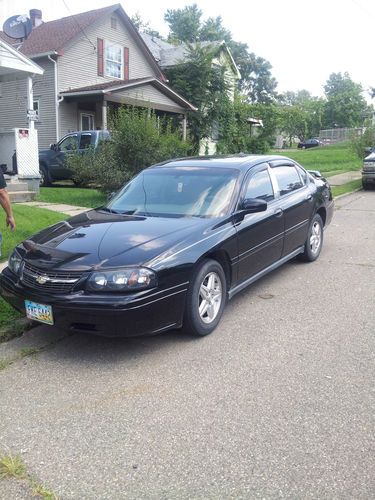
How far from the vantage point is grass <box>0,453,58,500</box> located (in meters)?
2.56

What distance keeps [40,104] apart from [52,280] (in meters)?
19.9

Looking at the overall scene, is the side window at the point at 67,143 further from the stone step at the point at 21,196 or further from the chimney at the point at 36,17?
the chimney at the point at 36,17

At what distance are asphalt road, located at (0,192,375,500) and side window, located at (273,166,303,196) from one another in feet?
5.84

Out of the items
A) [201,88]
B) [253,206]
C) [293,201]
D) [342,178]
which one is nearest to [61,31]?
[201,88]

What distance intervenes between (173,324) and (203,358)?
0.37 meters

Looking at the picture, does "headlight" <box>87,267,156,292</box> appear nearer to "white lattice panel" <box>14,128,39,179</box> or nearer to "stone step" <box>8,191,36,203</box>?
"stone step" <box>8,191,36,203</box>

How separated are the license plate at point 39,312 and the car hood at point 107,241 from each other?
32 centimetres

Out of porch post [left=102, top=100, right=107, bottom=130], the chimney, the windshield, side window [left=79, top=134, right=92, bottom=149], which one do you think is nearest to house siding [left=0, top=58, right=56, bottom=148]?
porch post [left=102, top=100, right=107, bottom=130]

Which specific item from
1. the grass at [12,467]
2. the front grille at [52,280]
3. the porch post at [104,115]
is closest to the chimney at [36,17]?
the porch post at [104,115]

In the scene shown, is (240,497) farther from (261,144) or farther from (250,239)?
(261,144)

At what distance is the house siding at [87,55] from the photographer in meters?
21.8

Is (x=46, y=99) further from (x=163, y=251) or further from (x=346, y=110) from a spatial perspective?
(x=346, y=110)

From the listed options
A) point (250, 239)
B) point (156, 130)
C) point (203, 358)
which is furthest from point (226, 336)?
point (156, 130)

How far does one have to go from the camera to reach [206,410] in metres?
3.34
